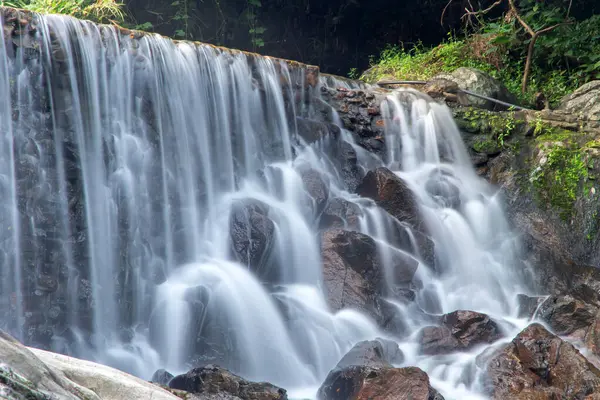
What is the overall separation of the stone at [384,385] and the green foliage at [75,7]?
26.5ft

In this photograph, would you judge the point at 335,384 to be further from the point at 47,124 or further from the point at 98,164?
the point at 47,124

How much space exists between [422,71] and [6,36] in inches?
356

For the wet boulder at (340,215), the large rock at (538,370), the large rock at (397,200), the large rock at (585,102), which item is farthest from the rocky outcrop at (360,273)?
the large rock at (585,102)

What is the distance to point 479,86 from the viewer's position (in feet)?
38.4

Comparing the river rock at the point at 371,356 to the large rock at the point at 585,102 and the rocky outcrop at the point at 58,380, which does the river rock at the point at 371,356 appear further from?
the large rock at the point at 585,102

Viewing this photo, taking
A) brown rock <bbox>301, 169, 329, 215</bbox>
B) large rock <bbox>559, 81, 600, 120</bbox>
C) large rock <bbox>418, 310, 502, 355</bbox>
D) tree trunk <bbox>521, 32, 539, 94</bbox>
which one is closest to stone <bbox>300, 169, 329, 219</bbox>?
brown rock <bbox>301, 169, 329, 215</bbox>

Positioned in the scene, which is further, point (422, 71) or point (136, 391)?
point (422, 71)

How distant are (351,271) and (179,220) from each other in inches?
88.4

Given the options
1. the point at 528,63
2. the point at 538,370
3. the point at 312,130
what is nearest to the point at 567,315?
the point at 538,370

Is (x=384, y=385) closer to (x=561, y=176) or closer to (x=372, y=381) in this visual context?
(x=372, y=381)

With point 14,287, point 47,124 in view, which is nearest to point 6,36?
point 47,124

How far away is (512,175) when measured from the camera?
9.82m

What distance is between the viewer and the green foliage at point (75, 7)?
1030 cm

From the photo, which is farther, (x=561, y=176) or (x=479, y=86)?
(x=479, y=86)
